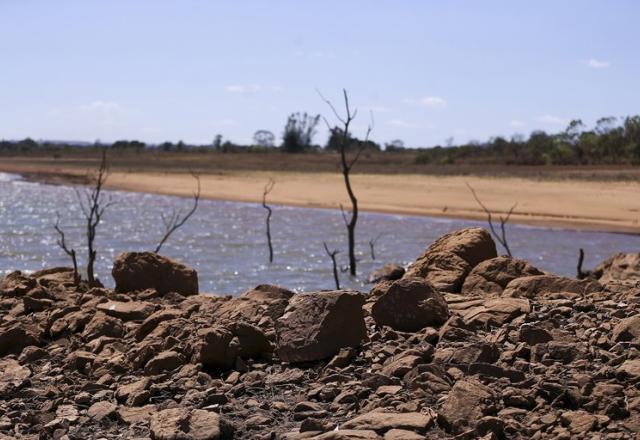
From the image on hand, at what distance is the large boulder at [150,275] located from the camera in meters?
9.79

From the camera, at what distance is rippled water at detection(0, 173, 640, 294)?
64.2ft

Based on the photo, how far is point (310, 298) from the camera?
642 cm

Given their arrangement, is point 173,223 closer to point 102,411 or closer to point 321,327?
point 321,327

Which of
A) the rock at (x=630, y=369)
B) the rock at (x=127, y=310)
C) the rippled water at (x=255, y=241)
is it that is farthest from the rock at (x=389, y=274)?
the rock at (x=630, y=369)

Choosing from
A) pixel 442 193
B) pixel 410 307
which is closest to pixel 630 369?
pixel 410 307

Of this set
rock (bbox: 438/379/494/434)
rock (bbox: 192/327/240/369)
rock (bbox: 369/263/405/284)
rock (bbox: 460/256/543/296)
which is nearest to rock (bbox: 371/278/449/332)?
rock (bbox: 192/327/240/369)

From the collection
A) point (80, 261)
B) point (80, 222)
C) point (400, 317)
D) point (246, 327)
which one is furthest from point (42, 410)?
point (80, 222)

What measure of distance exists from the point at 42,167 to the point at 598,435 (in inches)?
2672

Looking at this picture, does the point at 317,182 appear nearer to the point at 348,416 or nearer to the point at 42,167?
the point at 42,167

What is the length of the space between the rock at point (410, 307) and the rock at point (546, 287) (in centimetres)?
115

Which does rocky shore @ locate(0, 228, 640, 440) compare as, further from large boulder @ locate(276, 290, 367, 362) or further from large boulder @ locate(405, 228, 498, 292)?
large boulder @ locate(405, 228, 498, 292)

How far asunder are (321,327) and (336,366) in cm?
30

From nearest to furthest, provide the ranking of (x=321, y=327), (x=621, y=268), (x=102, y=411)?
(x=102, y=411)
(x=321, y=327)
(x=621, y=268)

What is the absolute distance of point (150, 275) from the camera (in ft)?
32.3
